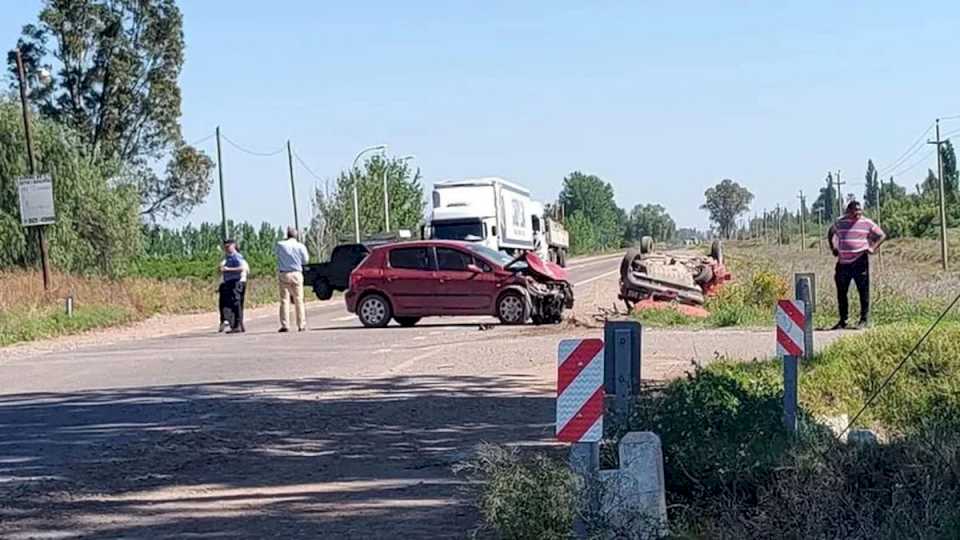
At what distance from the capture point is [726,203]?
149 metres

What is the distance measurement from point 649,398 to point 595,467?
3029 mm

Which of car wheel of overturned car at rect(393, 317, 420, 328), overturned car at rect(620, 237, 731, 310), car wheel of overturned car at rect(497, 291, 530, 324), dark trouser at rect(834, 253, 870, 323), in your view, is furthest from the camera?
overturned car at rect(620, 237, 731, 310)

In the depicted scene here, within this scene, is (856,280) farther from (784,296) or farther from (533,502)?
(533,502)

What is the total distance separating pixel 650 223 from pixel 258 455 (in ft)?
558

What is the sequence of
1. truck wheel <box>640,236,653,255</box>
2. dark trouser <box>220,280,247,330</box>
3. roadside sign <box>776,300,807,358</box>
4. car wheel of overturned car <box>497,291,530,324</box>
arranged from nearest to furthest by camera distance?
roadside sign <box>776,300,807,358</box>, car wheel of overturned car <box>497,291,530,324</box>, dark trouser <box>220,280,247,330</box>, truck wheel <box>640,236,653,255</box>

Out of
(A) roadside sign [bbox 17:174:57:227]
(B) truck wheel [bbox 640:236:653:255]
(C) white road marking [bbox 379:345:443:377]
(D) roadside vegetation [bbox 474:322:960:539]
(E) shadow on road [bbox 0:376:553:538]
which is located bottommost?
(C) white road marking [bbox 379:345:443:377]

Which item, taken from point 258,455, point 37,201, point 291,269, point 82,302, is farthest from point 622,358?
point 82,302

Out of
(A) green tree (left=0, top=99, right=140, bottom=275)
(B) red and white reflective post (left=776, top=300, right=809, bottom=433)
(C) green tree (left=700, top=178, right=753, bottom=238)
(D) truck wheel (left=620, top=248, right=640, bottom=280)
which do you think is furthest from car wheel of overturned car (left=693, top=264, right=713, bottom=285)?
(C) green tree (left=700, top=178, right=753, bottom=238)

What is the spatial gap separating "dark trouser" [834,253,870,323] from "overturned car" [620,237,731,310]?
6.04 meters

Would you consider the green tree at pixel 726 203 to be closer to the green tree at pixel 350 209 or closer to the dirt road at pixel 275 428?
the green tree at pixel 350 209

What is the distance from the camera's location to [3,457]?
10391 millimetres

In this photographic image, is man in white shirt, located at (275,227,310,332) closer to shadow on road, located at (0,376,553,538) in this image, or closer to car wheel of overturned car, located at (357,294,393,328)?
car wheel of overturned car, located at (357,294,393,328)

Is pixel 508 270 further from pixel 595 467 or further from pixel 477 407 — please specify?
pixel 595 467

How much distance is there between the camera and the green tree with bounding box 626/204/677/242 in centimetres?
16757
